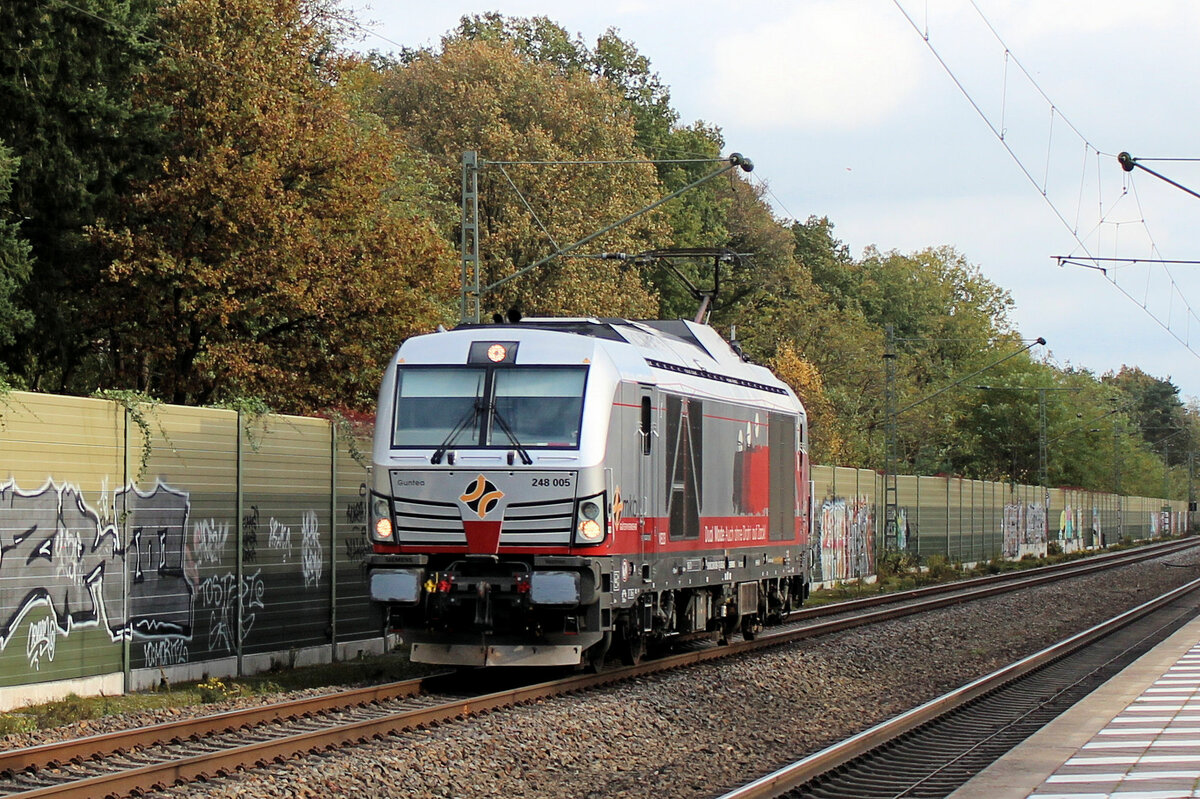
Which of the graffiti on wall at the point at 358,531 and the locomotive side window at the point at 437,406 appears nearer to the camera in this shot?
the locomotive side window at the point at 437,406

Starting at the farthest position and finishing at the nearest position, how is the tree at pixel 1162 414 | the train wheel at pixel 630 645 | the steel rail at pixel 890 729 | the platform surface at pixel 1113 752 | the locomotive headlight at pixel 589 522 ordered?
1. the tree at pixel 1162 414
2. the train wheel at pixel 630 645
3. the locomotive headlight at pixel 589 522
4. the steel rail at pixel 890 729
5. the platform surface at pixel 1113 752

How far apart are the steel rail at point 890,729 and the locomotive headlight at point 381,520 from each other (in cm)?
510

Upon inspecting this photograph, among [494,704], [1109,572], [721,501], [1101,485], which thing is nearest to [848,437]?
[1109,572]

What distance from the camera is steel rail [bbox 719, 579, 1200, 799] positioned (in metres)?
10.7

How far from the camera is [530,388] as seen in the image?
1561 cm

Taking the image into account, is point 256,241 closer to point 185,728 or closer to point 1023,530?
point 185,728

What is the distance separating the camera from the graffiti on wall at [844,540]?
38.5 m

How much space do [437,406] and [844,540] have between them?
1058 inches

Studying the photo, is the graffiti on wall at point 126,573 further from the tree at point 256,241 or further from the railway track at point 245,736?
the tree at point 256,241

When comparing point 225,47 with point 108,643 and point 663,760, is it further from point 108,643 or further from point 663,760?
point 663,760

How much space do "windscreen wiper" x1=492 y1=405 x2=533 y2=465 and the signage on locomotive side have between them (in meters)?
4.19

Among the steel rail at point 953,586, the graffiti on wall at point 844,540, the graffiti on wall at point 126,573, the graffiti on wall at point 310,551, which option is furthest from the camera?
the graffiti on wall at point 844,540

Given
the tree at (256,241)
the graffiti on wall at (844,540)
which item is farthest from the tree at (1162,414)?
the tree at (256,241)

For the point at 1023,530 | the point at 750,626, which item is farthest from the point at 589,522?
the point at 1023,530
